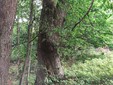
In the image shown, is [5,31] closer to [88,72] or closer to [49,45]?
[49,45]

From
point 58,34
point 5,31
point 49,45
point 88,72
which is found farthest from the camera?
point 88,72

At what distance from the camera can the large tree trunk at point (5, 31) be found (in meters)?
3.62

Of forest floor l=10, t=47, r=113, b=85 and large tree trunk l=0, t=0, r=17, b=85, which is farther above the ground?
large tree trunk l=0, t=0, r=17, b=85

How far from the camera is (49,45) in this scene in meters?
6.12

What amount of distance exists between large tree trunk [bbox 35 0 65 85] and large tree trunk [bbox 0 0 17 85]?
1.98 m

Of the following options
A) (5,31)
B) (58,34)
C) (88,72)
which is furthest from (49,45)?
(5,31)

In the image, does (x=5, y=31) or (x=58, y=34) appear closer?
(x=5, y=31)

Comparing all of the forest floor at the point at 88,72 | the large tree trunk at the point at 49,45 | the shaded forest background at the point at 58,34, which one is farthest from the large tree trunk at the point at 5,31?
the forest floor at the point at 88,72

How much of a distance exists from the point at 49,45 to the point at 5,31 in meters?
2.58

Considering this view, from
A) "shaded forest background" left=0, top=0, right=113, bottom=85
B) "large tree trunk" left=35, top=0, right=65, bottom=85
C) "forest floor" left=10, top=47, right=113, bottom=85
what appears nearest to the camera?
"shaded forest background" left=0, top=0, right=113, bottom=85

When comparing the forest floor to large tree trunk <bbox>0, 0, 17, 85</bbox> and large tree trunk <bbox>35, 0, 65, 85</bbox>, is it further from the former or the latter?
large tree trunk <bbox>0, 0, 17, 85</bbox>

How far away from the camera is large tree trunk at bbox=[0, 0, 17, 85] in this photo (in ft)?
11.9

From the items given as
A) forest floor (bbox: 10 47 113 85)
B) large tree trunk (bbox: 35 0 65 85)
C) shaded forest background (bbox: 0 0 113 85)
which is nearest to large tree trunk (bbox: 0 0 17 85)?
shaded forest background (bbox: 0 0 113 85)

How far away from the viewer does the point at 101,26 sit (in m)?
6.48
